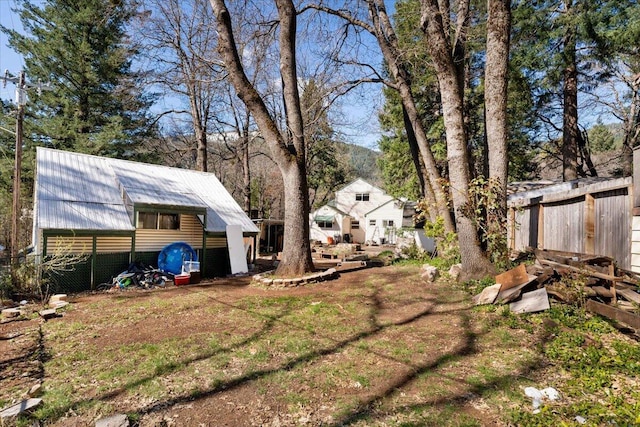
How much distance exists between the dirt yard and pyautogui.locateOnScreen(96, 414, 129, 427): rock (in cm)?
10

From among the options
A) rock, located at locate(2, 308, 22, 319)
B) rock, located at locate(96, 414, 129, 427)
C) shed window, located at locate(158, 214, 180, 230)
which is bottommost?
rock, located at locate(2, 308, 22, 319)

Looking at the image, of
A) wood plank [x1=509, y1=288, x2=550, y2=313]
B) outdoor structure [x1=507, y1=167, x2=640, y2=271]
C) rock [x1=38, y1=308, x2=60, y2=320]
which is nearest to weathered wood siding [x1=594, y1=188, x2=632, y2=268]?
outdoor structure [x1=507, y1=167, x2=640, y2=271]

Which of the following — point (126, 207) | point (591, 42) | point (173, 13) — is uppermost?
point (173, 13)

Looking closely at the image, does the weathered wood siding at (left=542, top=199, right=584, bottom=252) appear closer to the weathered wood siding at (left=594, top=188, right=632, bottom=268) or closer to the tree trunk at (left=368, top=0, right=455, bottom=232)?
the weathered wood siding at (left=594, top=188, right=632, bottom=268)

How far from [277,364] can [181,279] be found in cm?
756

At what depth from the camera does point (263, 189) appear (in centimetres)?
3344

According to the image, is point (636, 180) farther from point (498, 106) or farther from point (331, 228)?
point (331, 228)

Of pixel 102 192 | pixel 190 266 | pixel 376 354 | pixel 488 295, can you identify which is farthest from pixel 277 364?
pixel 102 192

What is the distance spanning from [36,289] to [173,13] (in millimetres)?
13826

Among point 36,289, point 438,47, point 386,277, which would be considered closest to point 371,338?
point 386,277

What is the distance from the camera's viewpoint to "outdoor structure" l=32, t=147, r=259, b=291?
9.80 m

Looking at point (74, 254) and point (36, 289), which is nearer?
point (36, 289)

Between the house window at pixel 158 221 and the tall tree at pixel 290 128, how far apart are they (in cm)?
564

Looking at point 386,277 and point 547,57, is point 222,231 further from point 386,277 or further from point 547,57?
point 547,57
